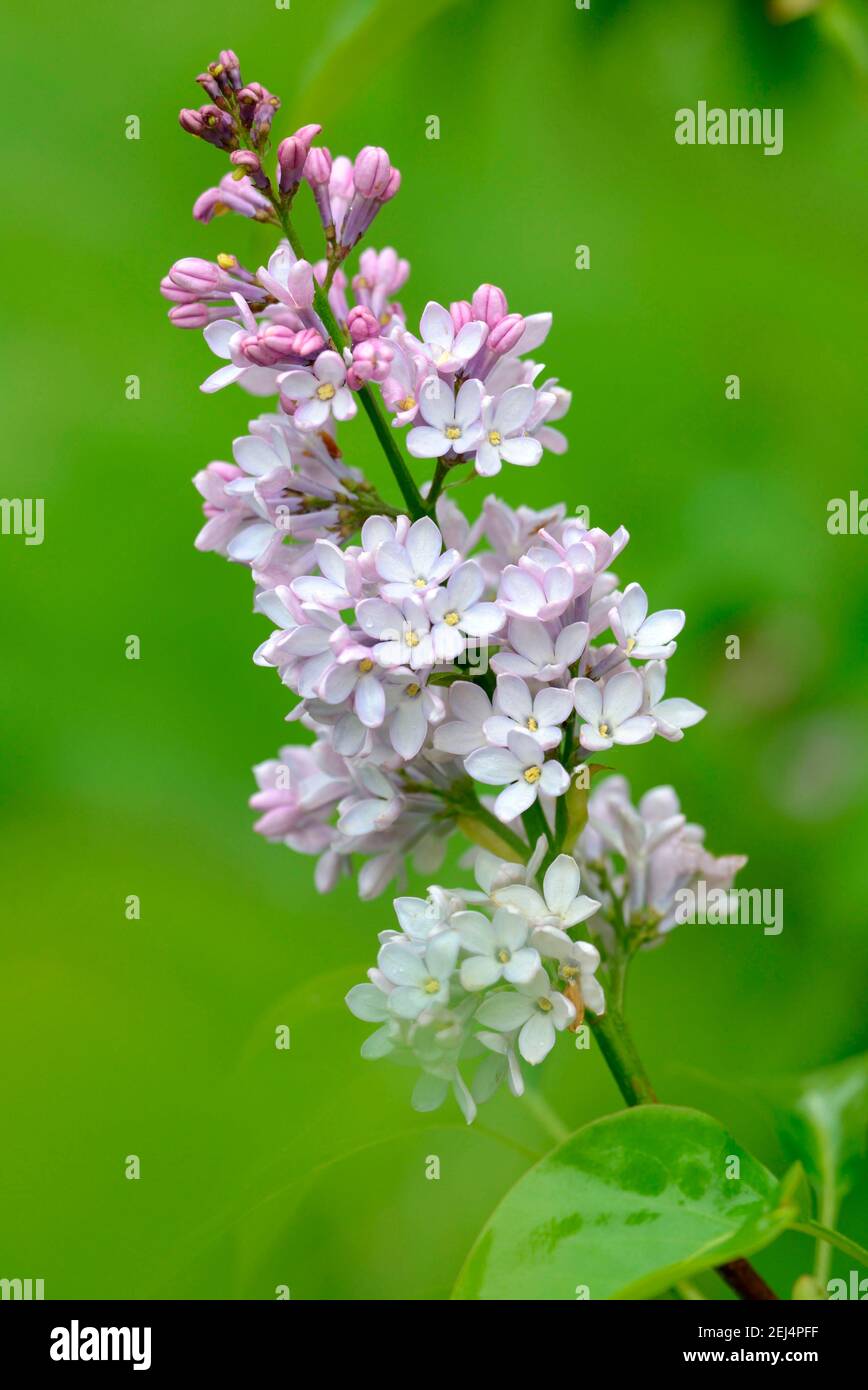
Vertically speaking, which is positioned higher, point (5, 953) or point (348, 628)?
point (348, 628)

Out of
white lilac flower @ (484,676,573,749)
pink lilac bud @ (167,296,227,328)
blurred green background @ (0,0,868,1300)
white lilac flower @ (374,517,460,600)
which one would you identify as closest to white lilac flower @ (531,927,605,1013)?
white lilac flower @ (484,676,573,749)

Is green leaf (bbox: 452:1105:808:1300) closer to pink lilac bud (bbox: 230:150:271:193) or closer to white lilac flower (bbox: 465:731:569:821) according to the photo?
white lilac flower (bbox: 465:731:569:821)

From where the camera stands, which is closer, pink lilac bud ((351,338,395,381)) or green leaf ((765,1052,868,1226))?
pink lilac bud ((351,338,395,381))

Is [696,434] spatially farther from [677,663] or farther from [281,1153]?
[281,1153]

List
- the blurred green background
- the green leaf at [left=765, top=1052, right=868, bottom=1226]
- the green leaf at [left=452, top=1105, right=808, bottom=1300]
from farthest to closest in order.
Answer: the blurred green background
the green leaf at [left=765, top=1052, right=868, bottom=1226]
the green leaf at [left=452, top=1105, right=808, bottom=1300]

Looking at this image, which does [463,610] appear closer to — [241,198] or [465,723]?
[465,723]

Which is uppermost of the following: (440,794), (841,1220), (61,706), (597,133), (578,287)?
(597,133)

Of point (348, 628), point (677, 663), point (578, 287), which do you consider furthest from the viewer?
point (578, 287)
